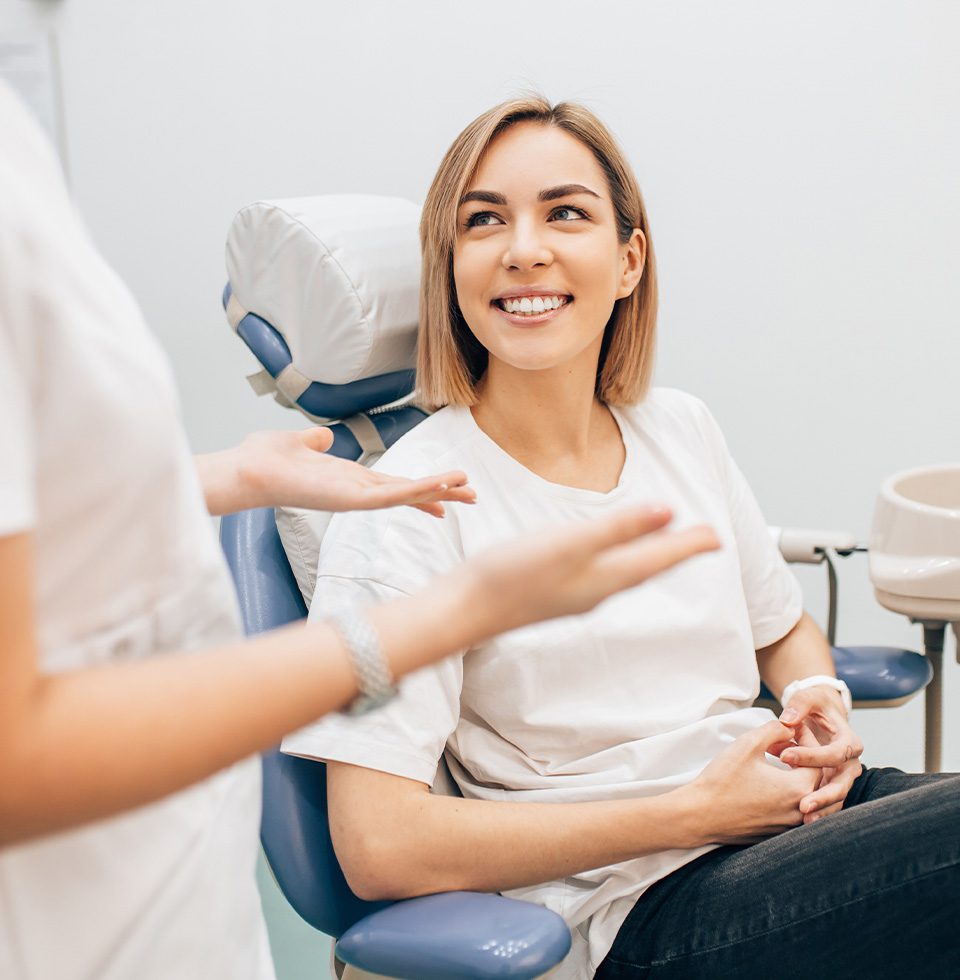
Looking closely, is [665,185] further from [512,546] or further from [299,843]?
[512,546]

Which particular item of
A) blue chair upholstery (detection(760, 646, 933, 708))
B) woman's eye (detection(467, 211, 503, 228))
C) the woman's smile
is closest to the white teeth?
the woman's smile

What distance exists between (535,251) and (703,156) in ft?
2.62

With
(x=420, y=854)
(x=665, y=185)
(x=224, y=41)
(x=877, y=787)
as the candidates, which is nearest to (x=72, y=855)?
(x=420, y=854)

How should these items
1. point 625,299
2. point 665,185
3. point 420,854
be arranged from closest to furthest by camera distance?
point 420,854 < point 625,299 < point 665,185

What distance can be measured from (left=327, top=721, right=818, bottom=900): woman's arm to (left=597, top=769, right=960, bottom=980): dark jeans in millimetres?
56

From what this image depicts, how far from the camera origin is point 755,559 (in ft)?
4.92

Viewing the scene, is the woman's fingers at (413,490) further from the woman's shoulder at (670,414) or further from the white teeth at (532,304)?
the woman's shoulder at (670,414)

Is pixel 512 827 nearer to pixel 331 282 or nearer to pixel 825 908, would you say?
pixel 825 908

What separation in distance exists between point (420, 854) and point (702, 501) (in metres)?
0.57

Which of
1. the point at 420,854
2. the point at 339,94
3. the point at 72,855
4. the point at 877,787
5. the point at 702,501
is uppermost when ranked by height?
the point at 339,94

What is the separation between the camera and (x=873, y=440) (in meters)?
2.08

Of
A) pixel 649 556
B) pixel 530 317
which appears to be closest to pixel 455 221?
pixel 530 317

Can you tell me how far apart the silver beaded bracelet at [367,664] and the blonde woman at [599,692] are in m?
0.58

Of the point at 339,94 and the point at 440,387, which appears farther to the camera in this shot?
the point at 339,94
